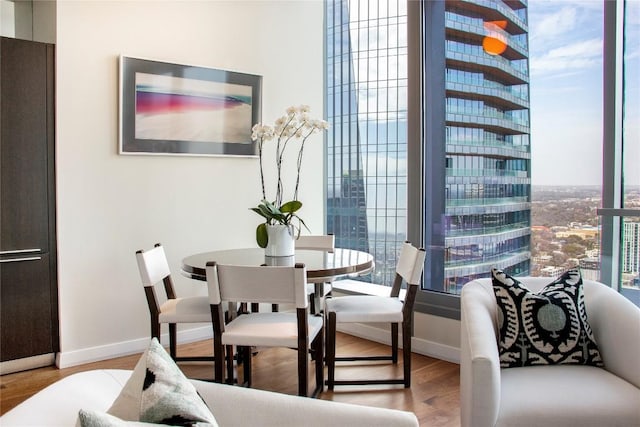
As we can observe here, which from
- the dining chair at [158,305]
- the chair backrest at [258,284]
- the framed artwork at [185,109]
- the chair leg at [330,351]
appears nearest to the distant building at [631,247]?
the chair leg at [330,351]

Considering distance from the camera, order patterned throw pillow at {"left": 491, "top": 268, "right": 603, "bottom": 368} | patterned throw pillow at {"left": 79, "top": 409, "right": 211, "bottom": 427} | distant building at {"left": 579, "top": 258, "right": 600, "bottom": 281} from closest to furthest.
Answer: patterned throw pillow at {"left": 79, "top": 409, "right": 211, "bottom": 427}, patterned throw pillow at {"left": 491, "top": 268, "right": 603, "bottom": 368}, distant building at {"left": 579, "top": 258, "right": 600, "bottom": 281}

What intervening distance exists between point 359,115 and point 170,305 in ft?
7.20

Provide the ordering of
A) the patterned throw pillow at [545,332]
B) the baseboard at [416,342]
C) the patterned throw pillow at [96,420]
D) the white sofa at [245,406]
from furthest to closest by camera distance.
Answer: the baseboard at [416,342] < the patterned throw pillow at [545,332] < the white sofa at [245,406] < the patterned throw pillow at [96,420]

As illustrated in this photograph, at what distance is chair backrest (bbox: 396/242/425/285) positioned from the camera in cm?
296

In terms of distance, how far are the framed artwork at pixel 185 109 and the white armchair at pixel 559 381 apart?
7.96ft

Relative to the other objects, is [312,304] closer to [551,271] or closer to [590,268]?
[551,271]

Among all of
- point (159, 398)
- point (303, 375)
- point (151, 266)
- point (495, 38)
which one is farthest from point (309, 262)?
point (159, 398)

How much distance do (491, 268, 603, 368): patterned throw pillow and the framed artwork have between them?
8.31 feet

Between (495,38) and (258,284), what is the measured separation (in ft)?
7.23

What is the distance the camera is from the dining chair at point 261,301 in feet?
8.14

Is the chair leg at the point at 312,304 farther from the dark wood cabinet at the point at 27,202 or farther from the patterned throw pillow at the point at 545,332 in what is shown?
the dark wood cabinet at the point at 27,202

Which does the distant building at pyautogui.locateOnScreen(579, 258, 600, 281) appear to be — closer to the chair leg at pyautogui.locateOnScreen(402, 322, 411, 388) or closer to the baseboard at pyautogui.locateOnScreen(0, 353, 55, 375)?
the chair leg at pyautogui.locateOnScreen(402, 322, 411, 388)

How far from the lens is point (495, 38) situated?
338 centimetres

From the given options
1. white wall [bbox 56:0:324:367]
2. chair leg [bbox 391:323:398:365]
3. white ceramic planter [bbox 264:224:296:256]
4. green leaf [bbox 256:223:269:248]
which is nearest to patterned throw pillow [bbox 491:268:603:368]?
chair leg [bbox 391:323:398:365]
